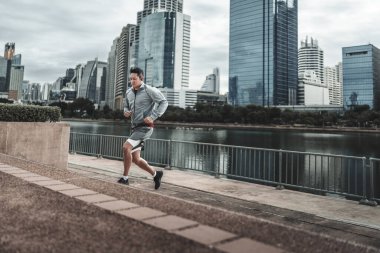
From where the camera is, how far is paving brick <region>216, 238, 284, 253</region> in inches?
90.7

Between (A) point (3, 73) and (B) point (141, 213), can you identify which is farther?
(A) point (3, 73)

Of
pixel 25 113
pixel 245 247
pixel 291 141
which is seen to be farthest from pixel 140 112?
pixel 291 141

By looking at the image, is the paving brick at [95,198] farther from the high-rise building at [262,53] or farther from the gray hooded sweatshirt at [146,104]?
the high-rise building at [262,53]

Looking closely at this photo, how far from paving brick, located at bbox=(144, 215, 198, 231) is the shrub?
7483 mm

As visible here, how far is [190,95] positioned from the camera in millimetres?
184500

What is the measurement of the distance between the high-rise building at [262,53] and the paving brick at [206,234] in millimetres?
154163

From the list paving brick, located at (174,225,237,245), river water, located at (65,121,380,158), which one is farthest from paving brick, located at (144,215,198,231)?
river water, located at (65,121,380,158)

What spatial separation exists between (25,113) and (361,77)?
15394 cm

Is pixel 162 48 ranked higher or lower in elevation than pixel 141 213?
higher

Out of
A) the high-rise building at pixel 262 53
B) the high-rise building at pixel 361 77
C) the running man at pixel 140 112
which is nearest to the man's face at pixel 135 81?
the running man at pixel 140 112

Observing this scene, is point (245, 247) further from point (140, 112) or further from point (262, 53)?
point (262, 53)

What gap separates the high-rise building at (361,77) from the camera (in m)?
139

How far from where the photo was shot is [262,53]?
15850 centimetres

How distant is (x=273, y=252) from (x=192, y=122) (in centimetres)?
12224
